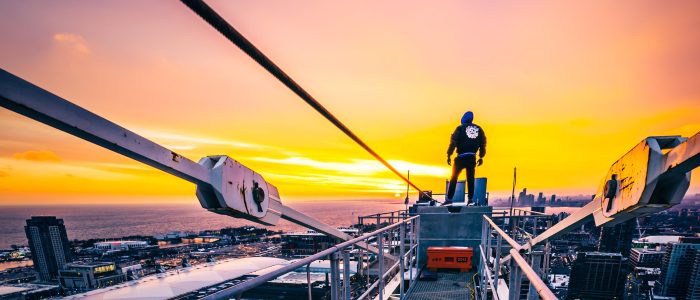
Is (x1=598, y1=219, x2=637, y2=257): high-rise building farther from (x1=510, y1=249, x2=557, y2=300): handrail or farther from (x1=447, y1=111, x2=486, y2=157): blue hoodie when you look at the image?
(x1=510, y1=249, x2=557, y2=300): handrail

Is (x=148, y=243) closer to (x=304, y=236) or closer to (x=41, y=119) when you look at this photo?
(x=304, y=236)

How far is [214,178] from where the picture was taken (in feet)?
5.83

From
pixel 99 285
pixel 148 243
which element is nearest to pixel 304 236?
pixel 99 285

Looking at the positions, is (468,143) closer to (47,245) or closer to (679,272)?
(679,272)

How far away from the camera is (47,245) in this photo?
138ft

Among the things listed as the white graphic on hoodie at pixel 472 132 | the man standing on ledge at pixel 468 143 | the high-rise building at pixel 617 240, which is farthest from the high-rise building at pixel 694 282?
the white graphic on hoodie at pixel 472 132

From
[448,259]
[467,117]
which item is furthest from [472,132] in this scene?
[448,259]

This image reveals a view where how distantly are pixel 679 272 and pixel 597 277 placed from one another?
19.2 metres

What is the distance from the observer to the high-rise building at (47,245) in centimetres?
4005

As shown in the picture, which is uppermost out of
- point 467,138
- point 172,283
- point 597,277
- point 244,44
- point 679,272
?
point 244,44

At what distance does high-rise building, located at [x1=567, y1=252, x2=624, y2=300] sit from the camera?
33406mm

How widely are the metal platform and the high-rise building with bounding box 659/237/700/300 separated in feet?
189

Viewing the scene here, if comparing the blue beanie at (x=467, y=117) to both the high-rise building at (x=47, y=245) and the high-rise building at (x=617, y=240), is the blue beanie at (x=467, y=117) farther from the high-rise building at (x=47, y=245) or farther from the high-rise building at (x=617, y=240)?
the high-rise building at (x=47, y=245)

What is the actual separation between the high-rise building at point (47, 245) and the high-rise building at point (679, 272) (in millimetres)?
92704
